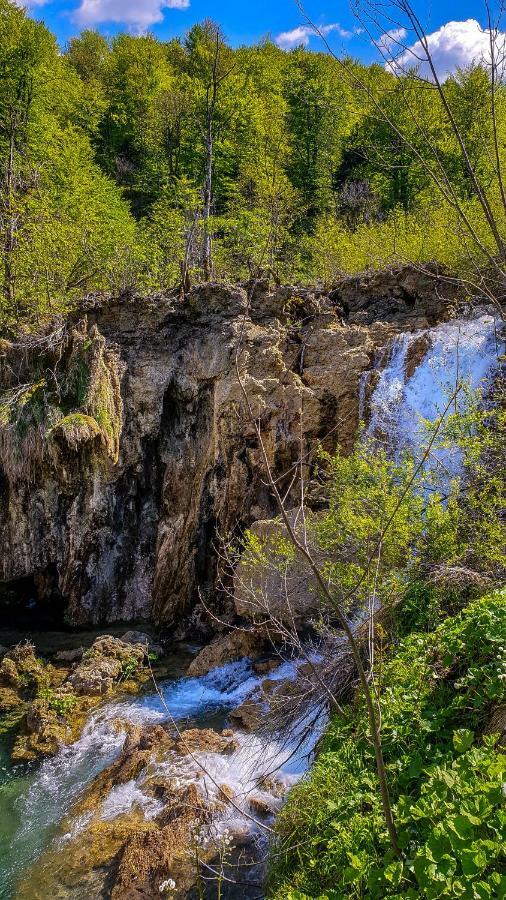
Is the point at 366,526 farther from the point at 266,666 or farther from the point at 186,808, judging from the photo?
the point at 266,666

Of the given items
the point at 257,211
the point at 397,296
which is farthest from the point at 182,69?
the point at 397,296

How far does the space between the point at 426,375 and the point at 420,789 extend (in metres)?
6.98

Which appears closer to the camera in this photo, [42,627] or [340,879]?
[340,879]

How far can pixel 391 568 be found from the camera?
5992mm

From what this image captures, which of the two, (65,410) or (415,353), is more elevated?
(415,353)

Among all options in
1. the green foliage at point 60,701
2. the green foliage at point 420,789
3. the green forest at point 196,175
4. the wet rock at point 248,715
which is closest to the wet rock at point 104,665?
the green foliage at point 60,701

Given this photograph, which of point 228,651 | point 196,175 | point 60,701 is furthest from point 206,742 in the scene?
point 196,175

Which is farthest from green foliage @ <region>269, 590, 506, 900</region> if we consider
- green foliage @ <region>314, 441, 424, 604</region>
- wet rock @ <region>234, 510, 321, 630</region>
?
wet rock @ <region>234, 510, 321, 630</region>

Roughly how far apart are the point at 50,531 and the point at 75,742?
4494 millimetres

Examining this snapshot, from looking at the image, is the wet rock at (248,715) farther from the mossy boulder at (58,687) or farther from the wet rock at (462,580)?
the wet rock at (462,580)

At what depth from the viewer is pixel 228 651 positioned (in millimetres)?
8688

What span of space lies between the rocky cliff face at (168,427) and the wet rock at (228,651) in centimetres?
125

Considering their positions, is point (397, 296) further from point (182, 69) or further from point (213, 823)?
point (182, 69)

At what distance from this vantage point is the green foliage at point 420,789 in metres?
2.76
